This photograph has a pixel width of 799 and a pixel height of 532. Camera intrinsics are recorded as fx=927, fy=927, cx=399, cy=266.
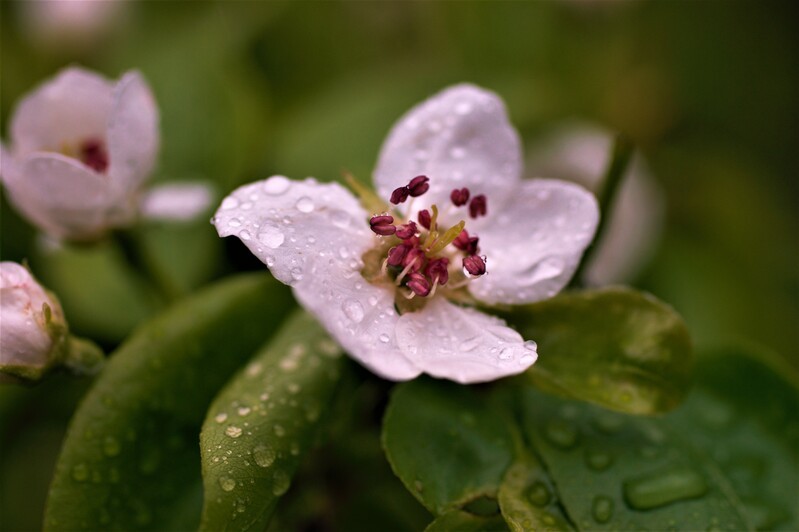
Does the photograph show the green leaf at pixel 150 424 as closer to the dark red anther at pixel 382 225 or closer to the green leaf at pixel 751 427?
the dark red anther at pixel 382 225

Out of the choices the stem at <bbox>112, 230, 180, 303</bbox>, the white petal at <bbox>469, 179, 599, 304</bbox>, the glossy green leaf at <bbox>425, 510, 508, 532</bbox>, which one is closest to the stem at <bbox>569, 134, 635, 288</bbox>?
the white petal at <bbox>469, 179, 599, 304</bbox>

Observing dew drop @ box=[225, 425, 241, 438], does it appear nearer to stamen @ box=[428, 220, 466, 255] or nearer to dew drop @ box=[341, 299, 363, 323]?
dew drop @ box=[341, 299, 363, 323]

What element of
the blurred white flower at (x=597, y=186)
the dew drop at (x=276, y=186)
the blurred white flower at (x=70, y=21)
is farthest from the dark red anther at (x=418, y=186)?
the blurred white flower at (x=70, y=21)

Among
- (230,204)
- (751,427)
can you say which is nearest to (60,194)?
(230,204)

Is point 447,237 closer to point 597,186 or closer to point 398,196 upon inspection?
point 398,196

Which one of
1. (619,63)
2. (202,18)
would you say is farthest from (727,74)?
(202,18)
